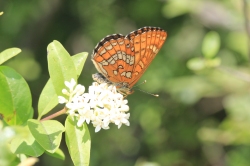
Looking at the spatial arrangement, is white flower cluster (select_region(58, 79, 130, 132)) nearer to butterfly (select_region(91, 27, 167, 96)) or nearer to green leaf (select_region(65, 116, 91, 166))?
green leaf (select_region(65, 116, 91, 166))

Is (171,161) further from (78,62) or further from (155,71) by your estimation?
(78,62)

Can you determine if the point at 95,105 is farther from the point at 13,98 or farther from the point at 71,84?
the point at 13,98

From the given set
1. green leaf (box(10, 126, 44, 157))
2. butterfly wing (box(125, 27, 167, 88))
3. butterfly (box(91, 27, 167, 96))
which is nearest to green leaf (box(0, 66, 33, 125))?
green leaf (box(10, 126, 44, 157))

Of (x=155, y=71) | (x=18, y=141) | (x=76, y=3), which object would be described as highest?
(x=18, y=141)

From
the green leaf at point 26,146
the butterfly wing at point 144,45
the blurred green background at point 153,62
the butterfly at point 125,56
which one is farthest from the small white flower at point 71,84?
the blurred green background at point 153,62

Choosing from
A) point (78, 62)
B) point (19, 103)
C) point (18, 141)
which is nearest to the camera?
point (18, 141)

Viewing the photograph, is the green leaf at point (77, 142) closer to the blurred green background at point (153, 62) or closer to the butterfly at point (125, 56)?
the butterfly at point (125, 56)

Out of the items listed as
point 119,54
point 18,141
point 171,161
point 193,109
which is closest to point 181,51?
point 193,109
